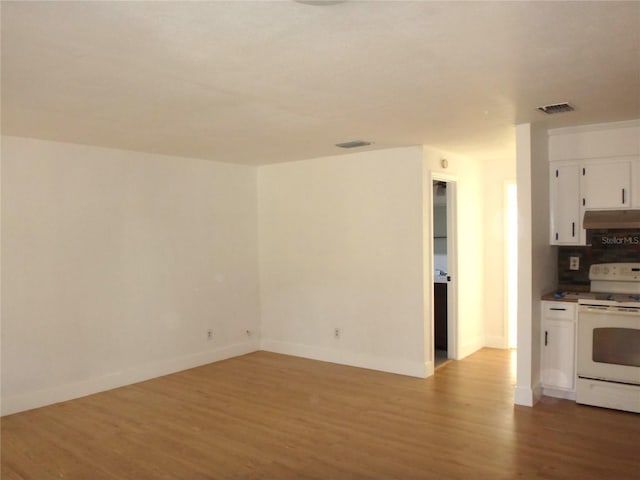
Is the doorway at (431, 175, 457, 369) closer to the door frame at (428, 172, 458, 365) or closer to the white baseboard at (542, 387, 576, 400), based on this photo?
the door frame at (428, 172, 458, 365)

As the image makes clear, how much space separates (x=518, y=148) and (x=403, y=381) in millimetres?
2550

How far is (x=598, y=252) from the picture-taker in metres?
5.02

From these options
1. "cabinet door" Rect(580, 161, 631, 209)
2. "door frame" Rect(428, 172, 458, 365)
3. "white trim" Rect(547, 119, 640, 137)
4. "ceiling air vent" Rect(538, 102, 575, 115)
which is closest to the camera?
"ceiling air vent" Rect(538, 102, 575, 115)

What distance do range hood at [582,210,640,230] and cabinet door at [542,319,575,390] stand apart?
89cm

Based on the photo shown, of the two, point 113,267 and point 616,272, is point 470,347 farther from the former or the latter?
point 113,267

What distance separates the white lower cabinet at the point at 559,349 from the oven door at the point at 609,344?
10 centimetres

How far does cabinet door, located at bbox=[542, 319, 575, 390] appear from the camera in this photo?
4.47 m

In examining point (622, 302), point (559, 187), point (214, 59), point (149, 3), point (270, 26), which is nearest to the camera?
point (149, 3)

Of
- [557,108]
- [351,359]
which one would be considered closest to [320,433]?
Answer: [351,359]

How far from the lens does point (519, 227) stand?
4430 millimetres

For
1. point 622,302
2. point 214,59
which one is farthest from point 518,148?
point 214,59

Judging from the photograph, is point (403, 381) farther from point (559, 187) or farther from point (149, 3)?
point (149, 3)

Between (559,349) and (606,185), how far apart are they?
152cm

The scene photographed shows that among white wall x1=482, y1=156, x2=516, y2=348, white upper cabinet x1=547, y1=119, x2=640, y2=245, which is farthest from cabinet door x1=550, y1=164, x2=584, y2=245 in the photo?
white wall x1=482, y1=156, x2=516, y2=348
